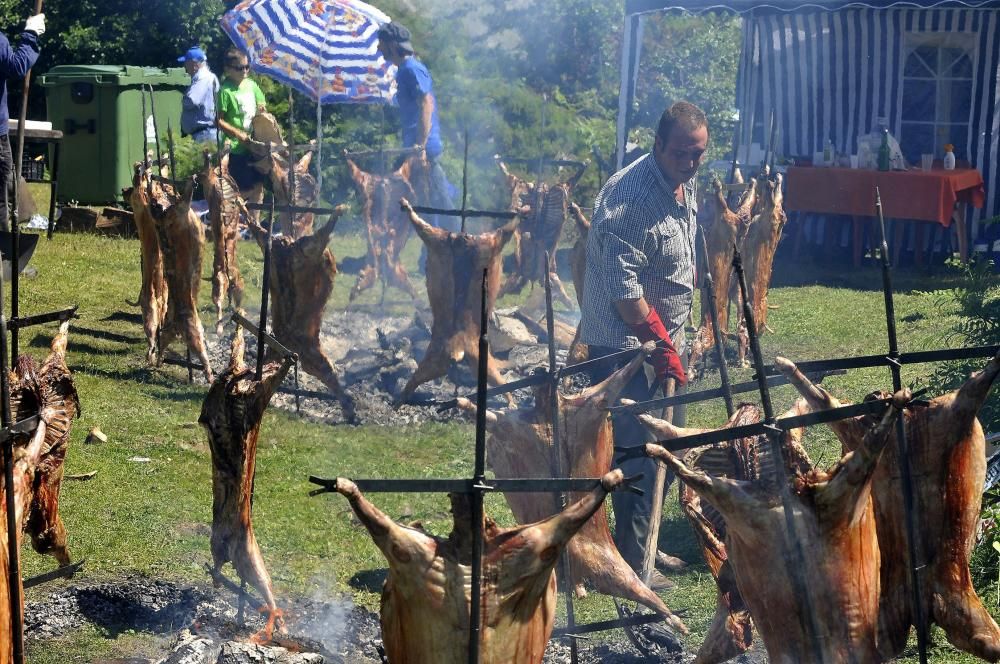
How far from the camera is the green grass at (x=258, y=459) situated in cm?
594

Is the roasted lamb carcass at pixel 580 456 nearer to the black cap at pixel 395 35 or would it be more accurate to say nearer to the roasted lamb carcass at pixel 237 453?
the roasted lamb carcass at pixel 237 453

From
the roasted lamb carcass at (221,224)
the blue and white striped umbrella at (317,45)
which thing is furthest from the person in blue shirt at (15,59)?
the blue and white striped umbrella at (317,45)

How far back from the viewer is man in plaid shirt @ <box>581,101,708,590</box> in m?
5.77

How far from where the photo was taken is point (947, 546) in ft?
13.5

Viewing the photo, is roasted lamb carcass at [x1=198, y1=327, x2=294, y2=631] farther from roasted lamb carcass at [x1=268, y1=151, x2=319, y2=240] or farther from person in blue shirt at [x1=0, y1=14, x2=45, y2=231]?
roasted lamb carcass at [x1=268, y1=151, x2=319, y2=240]

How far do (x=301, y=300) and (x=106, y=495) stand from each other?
197 centimetres

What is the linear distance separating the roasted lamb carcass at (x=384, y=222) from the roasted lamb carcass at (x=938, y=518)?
8.41m

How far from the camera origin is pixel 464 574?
338cm

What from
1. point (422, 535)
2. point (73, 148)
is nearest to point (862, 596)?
point (422, 535)

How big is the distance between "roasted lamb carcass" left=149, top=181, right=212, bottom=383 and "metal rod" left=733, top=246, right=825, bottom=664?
241 inches

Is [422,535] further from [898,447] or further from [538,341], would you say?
[538,341]

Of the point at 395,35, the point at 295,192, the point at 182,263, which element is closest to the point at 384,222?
the point at 295,192

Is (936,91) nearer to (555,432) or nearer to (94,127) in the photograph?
(94,127)

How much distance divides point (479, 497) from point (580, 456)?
194 centimetres
